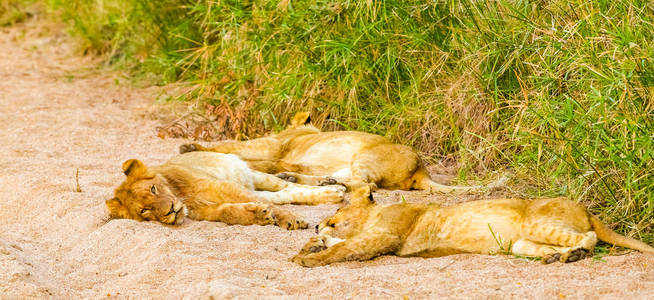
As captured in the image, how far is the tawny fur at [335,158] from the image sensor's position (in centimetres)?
571

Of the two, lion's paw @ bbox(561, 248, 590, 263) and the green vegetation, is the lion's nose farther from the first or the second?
the green vegetation

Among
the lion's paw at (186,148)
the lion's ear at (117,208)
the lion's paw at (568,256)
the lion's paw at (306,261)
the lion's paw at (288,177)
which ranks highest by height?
the lion's paw at (568,256)

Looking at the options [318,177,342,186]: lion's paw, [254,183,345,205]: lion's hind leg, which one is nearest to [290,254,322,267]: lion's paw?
[254,183,345,205]: lion's hind leg

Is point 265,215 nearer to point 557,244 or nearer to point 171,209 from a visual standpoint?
point 171,209

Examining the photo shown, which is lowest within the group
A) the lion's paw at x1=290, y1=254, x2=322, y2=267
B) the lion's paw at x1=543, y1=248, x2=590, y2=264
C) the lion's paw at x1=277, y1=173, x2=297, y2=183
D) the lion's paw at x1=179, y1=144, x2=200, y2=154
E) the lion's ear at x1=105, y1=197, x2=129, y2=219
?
the lion's paw at x1=277, y1=173, x2=297, y2=183

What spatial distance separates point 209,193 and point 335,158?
1.24 meters

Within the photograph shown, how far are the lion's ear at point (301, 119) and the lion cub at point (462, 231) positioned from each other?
2.30 m

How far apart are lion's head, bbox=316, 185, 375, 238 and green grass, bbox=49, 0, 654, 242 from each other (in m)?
0.97

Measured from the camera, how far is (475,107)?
601cm

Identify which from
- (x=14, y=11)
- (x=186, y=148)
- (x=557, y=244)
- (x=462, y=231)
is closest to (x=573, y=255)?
(x=557, y=244)

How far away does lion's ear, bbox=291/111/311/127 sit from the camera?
21.7 feet

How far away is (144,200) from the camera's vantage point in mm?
4770

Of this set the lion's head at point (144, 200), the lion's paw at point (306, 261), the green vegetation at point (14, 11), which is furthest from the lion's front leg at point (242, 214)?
the green vegetation at point (14, 11)

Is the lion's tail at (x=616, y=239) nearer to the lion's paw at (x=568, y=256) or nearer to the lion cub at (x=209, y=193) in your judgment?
the lion's paw at (x=568, y=256)
